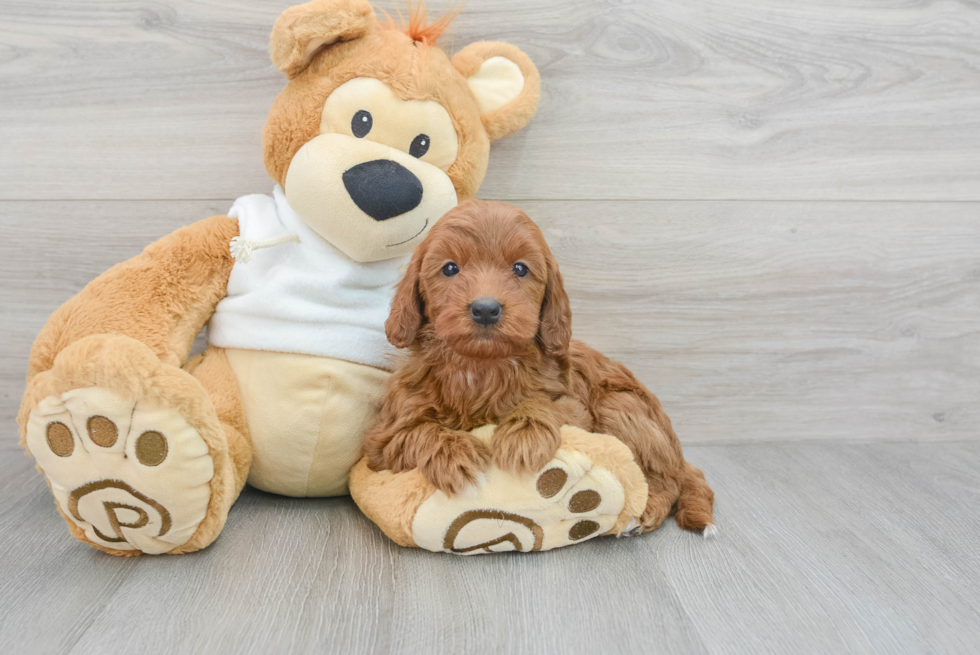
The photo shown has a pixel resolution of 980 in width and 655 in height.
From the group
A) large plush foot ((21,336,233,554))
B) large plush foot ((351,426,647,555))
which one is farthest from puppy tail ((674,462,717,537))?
large plush foot ((21,336,233,554))

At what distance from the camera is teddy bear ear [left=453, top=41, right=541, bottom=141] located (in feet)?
3.69

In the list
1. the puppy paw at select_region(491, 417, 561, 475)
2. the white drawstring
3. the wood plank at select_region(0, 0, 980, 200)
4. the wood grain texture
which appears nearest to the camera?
the wood grain texture

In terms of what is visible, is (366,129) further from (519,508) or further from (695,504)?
(695,504)

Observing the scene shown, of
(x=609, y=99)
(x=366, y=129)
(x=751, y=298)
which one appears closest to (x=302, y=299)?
(x=366, y=129)

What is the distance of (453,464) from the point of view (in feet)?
2.98

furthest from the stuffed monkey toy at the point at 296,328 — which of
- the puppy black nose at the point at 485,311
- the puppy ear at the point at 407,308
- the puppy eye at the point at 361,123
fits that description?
the puppy black nose at the point at 485,311

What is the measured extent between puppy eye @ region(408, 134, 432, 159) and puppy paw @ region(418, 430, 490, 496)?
1.44ft

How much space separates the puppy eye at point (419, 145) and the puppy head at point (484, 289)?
0.55 ft

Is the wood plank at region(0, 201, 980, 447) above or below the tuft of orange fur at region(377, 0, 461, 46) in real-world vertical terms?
below

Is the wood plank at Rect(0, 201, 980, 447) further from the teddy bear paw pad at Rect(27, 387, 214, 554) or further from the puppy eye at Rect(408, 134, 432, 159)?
the teddy bear paw pad at Rect(27, 387, 214, 554)

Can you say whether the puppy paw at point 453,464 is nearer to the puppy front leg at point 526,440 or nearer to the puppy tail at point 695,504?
the puppy front leg at point 526,440

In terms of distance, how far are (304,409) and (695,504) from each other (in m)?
0.65

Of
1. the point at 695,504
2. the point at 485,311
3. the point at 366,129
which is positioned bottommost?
the point at 695,504

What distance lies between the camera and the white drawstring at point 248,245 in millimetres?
1024
